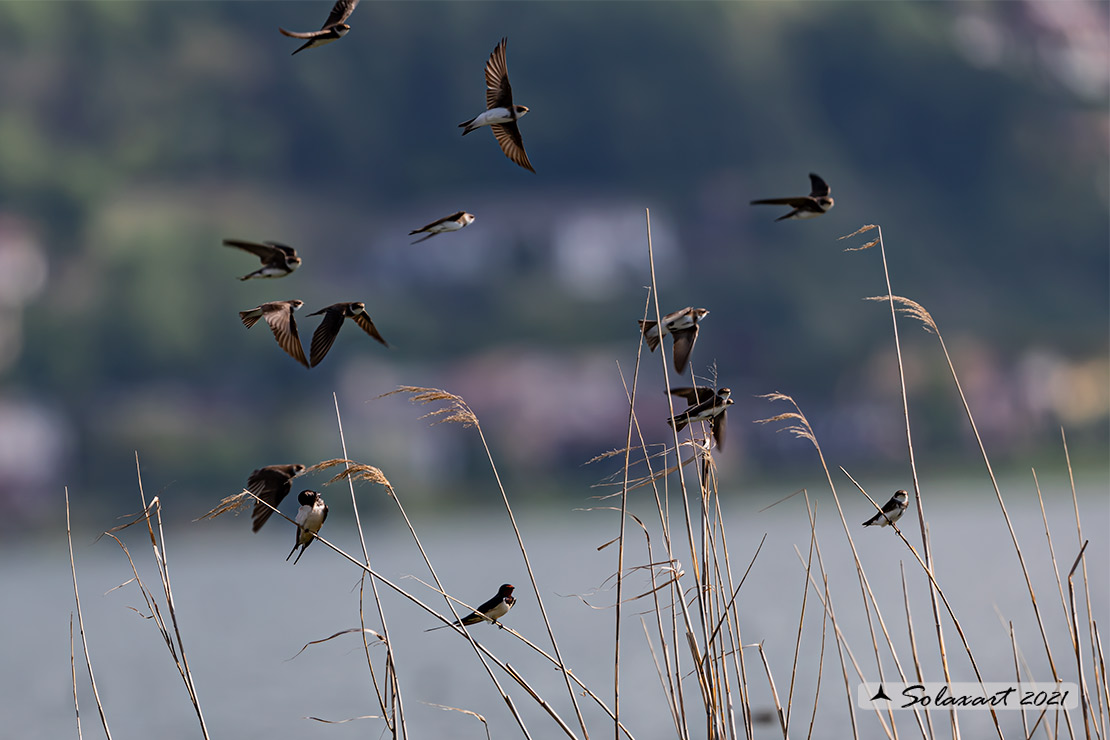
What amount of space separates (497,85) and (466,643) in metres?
23.3

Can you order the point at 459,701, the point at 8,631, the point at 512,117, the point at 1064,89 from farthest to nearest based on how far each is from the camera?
the point at 1064,89 → the point at 8,631 → the point at 459,701 → the point at 512,117

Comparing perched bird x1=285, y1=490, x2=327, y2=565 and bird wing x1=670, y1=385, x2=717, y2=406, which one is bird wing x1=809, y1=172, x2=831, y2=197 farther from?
perched bird x1=285, y1=490, x2=327, y2=565

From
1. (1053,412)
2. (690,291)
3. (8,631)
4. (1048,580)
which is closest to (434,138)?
(690,291)

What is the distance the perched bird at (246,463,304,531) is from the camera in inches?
151

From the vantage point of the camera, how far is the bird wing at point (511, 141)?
4.41m

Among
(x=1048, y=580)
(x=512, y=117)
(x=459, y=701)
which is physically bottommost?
(x=1048, y=580)

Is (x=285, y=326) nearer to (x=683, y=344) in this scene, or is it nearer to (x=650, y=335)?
(x=650, y=335)

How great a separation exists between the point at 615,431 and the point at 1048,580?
76138mm

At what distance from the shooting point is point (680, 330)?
452 centimetres

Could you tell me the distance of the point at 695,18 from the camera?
151125 mm

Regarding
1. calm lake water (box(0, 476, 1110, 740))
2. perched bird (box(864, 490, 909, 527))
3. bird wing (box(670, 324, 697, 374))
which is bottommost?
calm lake water (box(0, 476, 1110, 740))

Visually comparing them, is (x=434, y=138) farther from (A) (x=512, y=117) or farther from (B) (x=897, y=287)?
(A) (x=512, y=117)

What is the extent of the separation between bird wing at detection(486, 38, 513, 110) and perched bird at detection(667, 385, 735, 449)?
1.24 meters

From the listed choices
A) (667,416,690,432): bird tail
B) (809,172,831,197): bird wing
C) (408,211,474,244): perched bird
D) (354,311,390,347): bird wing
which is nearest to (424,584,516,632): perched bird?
(667,416,690,432): bird tail
